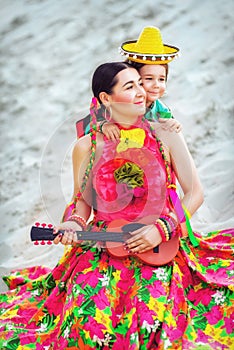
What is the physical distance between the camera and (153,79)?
9.83 feet

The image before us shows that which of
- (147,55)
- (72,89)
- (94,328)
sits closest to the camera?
(94,328)

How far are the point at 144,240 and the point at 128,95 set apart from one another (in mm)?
532

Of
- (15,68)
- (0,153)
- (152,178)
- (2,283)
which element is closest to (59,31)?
(15,68)

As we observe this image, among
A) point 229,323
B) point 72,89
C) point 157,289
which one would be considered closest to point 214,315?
point 229,323

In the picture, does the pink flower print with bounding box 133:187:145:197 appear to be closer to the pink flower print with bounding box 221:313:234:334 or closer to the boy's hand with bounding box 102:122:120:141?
the boy's hand with bounding box 102:122:120:141

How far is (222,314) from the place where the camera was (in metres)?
2.90

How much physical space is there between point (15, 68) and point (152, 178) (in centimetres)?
Answer: 424

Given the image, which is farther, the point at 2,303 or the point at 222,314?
the point at 2,303

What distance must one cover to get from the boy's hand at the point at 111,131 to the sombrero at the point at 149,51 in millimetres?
279

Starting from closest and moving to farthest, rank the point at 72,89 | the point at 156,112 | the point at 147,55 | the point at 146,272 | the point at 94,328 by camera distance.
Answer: the point at 94,328
the point at 146,272
the point at 147,55
the point at 156,112
the point at 72,89

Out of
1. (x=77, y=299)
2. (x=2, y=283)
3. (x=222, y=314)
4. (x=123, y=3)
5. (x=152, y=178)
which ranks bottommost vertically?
(x=123, y=3)

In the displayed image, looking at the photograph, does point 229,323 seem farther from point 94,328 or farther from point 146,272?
point 94,328

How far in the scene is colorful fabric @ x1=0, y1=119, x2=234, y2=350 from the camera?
2.73 m

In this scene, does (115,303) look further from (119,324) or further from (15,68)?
(15,68)
